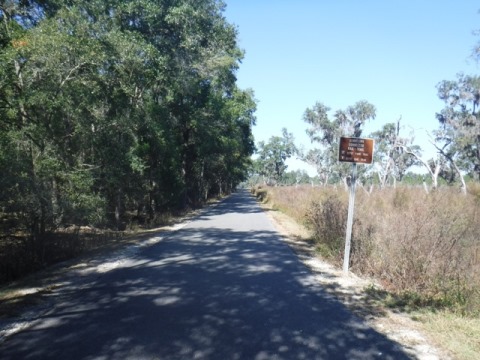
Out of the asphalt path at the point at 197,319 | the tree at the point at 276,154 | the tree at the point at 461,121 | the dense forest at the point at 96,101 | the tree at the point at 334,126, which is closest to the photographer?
the asphalt path at the point at 197,319

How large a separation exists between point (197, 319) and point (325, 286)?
345 cm

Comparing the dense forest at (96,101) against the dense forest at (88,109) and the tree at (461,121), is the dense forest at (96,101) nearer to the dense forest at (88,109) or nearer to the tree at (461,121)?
the dense forest at (88,109)

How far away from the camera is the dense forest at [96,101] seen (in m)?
9.87

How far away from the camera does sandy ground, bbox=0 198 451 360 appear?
536 cm

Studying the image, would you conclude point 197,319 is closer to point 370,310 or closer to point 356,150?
point 370,310

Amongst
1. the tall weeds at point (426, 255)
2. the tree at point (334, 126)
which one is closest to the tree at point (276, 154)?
the tree at point (334, 126)

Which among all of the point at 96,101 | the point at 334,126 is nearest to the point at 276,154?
the point at 334,126

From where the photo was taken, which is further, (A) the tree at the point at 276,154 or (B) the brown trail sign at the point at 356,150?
(A) the tree at the point at 276,154

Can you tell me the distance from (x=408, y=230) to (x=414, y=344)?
11.0 feet

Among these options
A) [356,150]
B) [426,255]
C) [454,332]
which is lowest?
[454,332]

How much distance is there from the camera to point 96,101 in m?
13.6

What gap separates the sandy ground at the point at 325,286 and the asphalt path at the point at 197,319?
0.21 m

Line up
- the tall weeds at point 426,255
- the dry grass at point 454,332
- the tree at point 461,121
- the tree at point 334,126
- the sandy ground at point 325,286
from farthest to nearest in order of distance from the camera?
1. the tree at point 334,126
2. the tree at point 461,121
3. the tall weeds at point 426,255
4. the sandy ground at point 325,286
5. the dry grass at point 454,332

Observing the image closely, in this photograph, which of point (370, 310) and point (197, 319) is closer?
point (197, 319)
